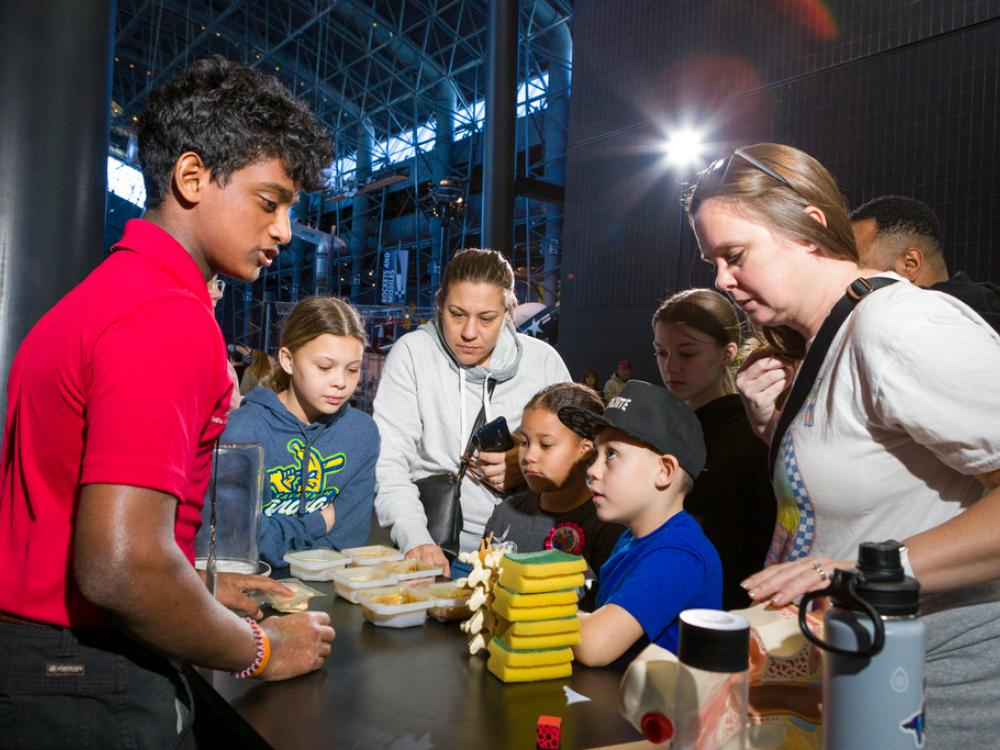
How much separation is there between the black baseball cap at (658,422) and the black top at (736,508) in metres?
0.47

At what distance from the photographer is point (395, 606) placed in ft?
4.57

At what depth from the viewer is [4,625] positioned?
89cm

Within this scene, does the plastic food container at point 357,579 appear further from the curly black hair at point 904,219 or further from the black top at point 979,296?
the curly black hair at point 904,219

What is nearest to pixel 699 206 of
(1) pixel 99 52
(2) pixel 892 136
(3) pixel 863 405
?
(3) pixel 863 405

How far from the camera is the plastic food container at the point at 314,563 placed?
5.72 feet

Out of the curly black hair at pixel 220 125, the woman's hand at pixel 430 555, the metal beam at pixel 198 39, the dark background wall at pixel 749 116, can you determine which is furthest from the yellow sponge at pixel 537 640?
the metal beam at pixel 198 39

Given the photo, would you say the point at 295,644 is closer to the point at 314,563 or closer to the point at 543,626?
the point at 543,626

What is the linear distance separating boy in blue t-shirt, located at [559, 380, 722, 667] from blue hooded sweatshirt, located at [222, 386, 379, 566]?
0.85 meters

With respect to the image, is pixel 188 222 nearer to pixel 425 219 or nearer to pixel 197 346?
pixel 197 346

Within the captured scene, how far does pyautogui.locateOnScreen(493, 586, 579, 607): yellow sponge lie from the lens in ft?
3.81

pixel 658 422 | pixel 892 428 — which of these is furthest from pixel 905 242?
pixel 892 428

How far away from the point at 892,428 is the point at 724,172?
19.2 inches

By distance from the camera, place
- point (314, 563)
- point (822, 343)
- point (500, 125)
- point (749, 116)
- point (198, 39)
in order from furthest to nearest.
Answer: point (198, 39) → point (500, 125) → point (749, 116) → point (314, 563) → point (822, 343)

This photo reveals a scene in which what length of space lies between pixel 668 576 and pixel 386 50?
15464mm
